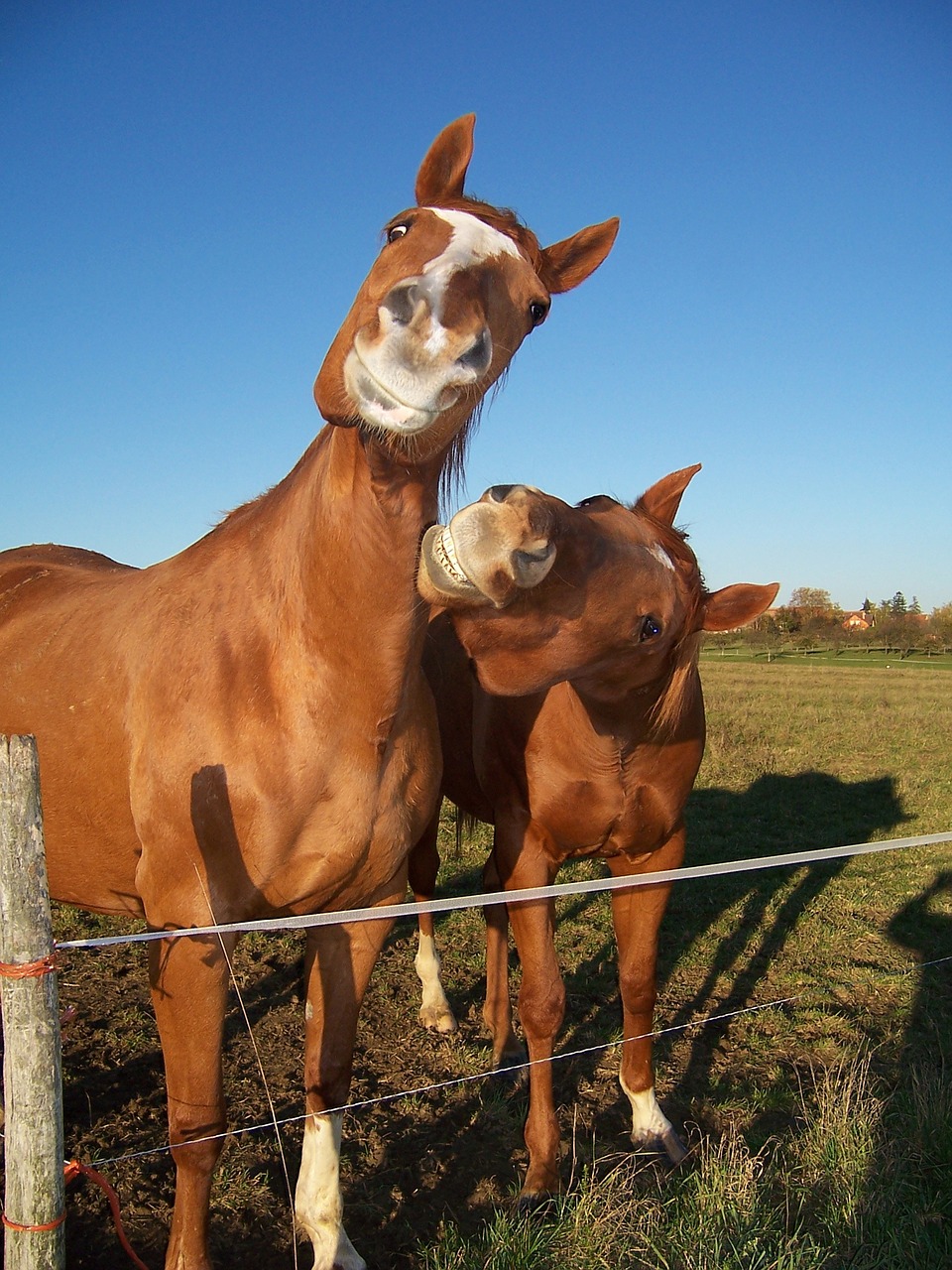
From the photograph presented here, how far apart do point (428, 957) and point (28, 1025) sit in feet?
A: 10.9

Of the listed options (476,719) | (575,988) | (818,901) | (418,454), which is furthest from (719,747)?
(418,454)

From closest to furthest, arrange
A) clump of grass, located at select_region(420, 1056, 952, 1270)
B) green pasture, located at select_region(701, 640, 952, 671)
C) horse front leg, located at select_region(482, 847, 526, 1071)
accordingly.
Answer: clump of grass, located at select_region(420, 1056, 952, 1270), horse front leg, located at select_region(482, 847, 526, 1071), green pasture, located at select_region(701, 640, 952, 671)

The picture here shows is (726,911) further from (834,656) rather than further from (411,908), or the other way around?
(834,656)

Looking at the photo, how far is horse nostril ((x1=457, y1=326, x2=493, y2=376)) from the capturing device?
1.85 meters

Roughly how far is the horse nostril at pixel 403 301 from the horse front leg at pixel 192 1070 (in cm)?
175

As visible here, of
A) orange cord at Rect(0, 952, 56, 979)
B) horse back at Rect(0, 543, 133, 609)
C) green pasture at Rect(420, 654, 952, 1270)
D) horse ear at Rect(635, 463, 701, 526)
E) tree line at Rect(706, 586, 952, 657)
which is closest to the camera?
orange cord at Rect(0, 952, 56, 979)

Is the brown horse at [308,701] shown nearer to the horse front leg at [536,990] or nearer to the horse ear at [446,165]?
the horse ear at [446,165]

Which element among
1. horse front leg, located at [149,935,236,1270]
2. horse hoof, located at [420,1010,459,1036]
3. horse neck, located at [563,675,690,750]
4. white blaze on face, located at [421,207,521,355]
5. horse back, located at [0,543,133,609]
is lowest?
horse hoof, located at [420,1010,459,1036]

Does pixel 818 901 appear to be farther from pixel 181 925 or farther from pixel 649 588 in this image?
pixel 181 925

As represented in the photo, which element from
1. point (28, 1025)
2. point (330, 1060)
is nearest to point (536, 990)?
point (330, 1060)

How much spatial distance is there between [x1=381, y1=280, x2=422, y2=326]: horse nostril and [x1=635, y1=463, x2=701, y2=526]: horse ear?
1827 mm

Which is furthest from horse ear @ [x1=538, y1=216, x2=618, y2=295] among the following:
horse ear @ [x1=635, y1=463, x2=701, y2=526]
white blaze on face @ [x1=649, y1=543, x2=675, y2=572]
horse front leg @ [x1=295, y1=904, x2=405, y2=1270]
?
horse front leg @ [x1=295, y1=904, x2=405, y2=1270]

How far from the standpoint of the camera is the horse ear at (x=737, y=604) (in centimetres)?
325

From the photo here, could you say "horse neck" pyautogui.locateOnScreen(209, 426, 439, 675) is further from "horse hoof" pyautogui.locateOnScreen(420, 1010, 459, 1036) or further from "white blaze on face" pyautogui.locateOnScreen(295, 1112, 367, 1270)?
"horse hoof" pyautogui.locateOnScreen(420, 1010, 459, 1036)
